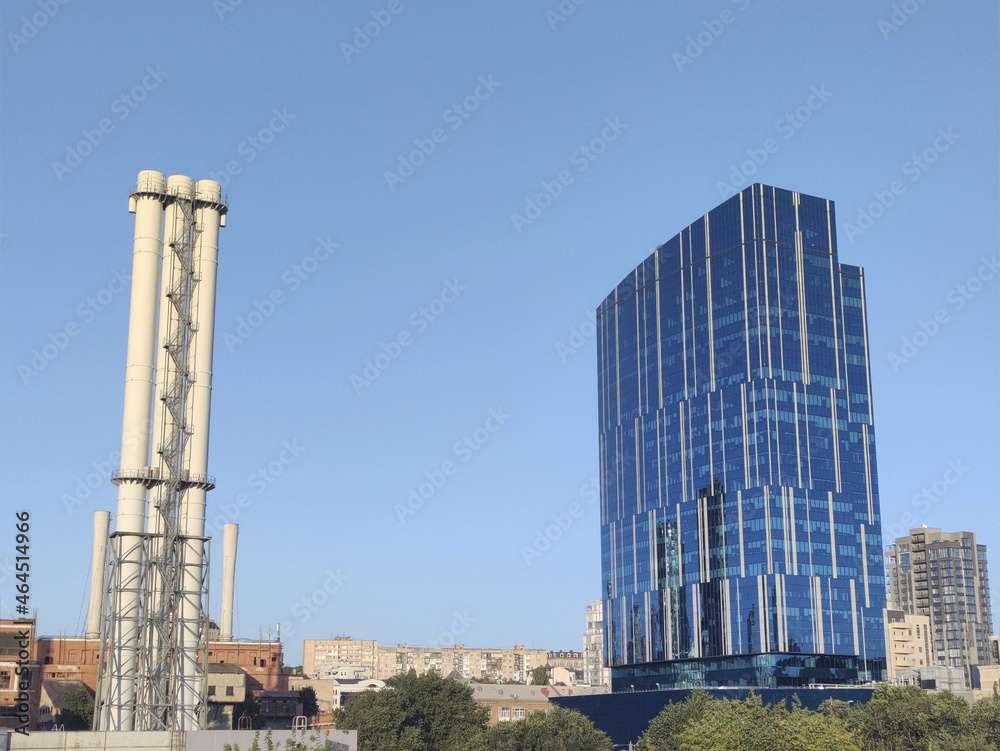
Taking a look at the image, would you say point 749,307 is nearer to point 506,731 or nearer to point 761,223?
point 761,223

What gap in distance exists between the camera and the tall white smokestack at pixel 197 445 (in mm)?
104125

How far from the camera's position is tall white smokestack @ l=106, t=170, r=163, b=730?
330 ft

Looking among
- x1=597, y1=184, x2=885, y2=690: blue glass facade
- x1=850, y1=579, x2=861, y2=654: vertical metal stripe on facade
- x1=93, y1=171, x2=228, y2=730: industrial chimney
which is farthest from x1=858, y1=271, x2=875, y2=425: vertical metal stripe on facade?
x1=93, y1=171, x2=228, y2=730: industrial chimney

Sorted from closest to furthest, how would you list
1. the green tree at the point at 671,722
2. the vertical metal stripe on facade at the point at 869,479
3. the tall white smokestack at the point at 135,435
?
the tall white smokestack at the point at 135,435
the green tree at the point at 671,722
the vertical metal stripe on facade at the point at 869,479

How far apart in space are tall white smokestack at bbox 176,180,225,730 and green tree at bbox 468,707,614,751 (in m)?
30.2

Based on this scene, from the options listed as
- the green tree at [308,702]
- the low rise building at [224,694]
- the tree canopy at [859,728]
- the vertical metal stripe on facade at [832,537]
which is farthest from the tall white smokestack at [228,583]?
the vertical metal stripe on facade at [832,537]

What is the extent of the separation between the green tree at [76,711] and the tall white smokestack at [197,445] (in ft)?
103

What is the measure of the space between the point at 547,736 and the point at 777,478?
75.6m

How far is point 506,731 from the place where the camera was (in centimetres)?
12350

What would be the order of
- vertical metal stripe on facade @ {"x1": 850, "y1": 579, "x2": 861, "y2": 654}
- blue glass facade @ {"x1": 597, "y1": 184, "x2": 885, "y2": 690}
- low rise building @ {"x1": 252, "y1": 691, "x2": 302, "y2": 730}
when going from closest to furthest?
low rise building @ {"x1": 252, "y1": 691, "x2": 302, "y2": 730}, blue glass facade @ {"x1": 597, "y1": 184, "x2": 885, "y2": 690}, vertical metal stripe on facade @ {"x1": 850, "y1": 579, "x2": 861, "y2": 654}

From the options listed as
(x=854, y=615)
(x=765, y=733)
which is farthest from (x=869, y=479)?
(x=765, y=733)

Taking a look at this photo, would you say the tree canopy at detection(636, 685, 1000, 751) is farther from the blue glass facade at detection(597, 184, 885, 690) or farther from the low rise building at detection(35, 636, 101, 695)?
the low rise building at detection(35, 636, 101, 695)

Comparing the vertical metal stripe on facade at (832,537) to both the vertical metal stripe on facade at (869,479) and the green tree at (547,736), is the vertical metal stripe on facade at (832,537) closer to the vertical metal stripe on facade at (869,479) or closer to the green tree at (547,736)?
the vertical metal stripe on facade at (869,479)

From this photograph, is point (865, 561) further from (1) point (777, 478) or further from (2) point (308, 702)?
(2) point (308, 702)
